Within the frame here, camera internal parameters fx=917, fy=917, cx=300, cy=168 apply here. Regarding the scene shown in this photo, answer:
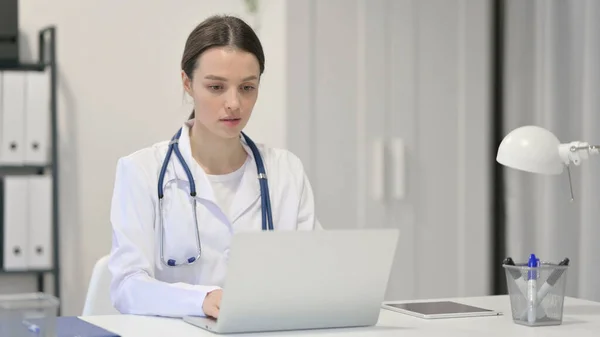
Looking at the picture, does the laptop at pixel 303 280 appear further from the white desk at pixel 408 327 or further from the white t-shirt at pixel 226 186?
the white t-shirt at pixel 226 186

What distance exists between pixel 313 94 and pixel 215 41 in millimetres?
1118

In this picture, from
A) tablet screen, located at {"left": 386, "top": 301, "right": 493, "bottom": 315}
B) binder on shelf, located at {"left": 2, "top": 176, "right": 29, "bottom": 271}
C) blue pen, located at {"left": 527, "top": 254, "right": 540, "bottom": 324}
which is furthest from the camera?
binder on shelf, located at {"left": 2, "top": 176, "right": 29, "bottom": 271}

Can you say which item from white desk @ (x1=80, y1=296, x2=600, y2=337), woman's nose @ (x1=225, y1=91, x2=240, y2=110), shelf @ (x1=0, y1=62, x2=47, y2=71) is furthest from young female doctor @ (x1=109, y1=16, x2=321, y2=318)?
shelf @ (x1=0, y1=62, x2=47, y2=71)

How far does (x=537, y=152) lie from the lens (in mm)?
1959

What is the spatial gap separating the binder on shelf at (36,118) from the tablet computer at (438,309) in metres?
1.52

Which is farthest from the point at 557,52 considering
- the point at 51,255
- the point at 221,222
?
the point at 51,255

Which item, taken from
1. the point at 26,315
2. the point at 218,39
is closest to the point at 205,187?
the point at 218,39

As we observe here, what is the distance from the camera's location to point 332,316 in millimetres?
1753

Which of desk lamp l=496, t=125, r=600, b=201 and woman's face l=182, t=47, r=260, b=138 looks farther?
woman's face l=182, t=47, r=260, b=138

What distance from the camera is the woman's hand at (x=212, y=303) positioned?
181 cm

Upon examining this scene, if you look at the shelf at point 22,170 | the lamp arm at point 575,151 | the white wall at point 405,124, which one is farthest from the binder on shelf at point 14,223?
the lamp arm at point 575,151

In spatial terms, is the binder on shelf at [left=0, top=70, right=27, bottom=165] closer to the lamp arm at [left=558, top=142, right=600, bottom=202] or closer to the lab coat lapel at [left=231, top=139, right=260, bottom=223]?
the lab coat lapel at [left=231, top=139, right=260, bottom=223]

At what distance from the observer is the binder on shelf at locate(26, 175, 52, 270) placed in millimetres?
3096

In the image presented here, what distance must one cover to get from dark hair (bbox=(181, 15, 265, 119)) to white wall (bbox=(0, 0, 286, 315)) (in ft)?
3.16
